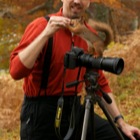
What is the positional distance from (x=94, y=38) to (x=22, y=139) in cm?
102

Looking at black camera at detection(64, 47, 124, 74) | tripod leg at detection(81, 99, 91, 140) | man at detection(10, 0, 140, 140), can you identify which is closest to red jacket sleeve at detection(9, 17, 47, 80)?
man at detection(10, 0, 140, 140)

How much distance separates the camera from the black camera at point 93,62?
222cm

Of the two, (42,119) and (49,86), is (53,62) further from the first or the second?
(42,119)

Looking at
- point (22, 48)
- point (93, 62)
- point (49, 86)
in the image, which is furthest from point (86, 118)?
point (22, 48)

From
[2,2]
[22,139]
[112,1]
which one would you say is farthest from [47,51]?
[2,2]

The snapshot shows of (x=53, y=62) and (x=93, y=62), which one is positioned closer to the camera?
(x=93, y=62)

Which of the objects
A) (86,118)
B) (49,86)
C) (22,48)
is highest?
(22,48)

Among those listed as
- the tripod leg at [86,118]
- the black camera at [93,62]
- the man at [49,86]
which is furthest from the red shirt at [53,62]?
the tripod leg at [86,118]

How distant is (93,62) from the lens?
2273 mm

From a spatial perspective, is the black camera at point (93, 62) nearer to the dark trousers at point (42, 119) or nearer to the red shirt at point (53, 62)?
the red shirt at point (53, 62)

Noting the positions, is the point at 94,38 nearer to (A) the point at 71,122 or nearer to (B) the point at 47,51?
(B) the point at 47,51

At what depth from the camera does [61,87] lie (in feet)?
8.92

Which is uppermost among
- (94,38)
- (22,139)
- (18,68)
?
(94,38)

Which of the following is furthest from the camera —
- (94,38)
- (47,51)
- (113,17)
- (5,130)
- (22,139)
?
(113,17)
